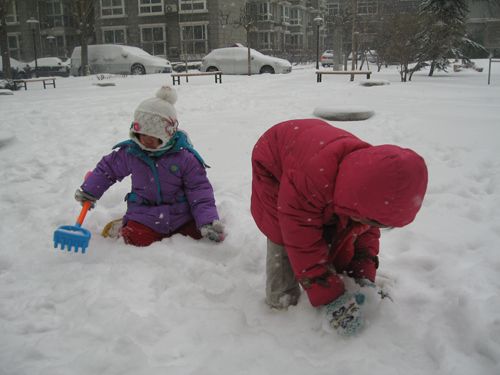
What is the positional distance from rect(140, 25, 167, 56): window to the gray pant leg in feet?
96.4

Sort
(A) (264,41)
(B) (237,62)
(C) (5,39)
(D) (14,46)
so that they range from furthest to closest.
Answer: (A) (264,41) → (D) (14,46) → (B) (237,62) → (C) (5,39)

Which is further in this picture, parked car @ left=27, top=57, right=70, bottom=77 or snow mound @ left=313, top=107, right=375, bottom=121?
parked car @ left=27, top=57, right=70, bottom=77

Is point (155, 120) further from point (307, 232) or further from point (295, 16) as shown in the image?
point (295, 16)

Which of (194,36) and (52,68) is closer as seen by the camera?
(52,68)

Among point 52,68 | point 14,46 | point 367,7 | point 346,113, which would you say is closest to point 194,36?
point 52,68

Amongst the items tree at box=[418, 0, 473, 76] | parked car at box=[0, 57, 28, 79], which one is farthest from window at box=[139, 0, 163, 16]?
tree at box=[418, 0, 473, 76]

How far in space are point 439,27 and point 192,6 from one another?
61.2 ft

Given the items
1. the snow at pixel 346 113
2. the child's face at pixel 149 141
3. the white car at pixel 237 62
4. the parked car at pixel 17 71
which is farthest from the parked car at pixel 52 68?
the child's face at pixel 149 141

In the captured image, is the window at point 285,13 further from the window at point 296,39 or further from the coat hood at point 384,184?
the coat hood at point 384,184

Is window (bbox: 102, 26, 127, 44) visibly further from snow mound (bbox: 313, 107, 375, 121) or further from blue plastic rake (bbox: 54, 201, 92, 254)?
blue plastic rake (bbox: 54, 201, 92, 254)

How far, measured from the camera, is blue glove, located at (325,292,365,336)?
1.61 m

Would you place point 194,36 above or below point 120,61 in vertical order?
above

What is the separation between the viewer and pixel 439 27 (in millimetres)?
13812

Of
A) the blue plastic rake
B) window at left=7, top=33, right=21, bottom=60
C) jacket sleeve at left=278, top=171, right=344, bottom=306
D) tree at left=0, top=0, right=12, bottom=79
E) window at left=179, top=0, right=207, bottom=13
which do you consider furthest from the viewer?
window at left=7, top=33, right=21, bottom=60
